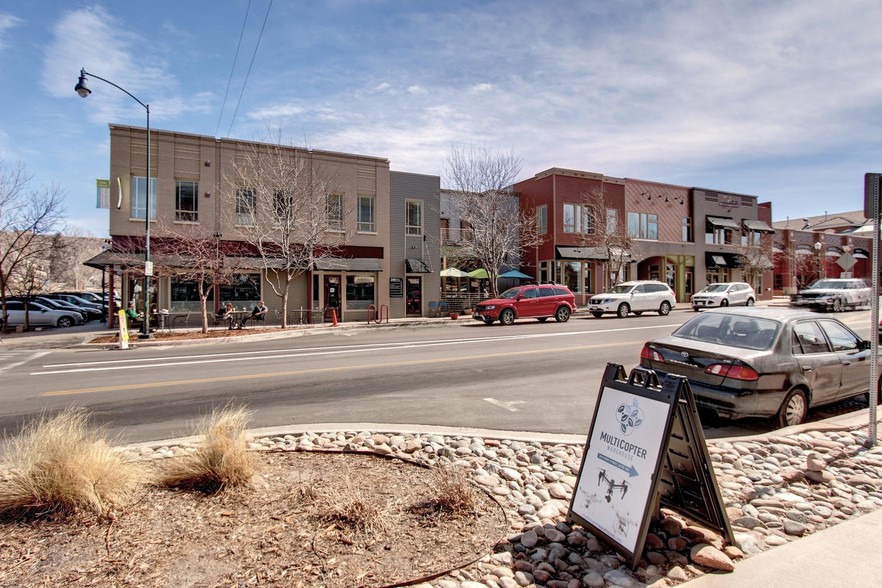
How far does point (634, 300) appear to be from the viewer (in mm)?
25984

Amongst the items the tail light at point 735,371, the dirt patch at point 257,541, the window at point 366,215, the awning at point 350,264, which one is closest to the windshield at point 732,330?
the tail light at point 735,371

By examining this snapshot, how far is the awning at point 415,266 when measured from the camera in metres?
27.8

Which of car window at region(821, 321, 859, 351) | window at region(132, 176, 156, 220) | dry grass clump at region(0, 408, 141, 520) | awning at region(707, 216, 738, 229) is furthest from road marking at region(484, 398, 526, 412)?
awning at region(707, 216, 738, 229)

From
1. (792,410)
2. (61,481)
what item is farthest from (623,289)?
(61,481)

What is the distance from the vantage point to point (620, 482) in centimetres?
318

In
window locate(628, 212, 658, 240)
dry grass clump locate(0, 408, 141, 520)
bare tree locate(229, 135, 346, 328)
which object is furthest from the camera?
window locate(628, 212, 658, 240)

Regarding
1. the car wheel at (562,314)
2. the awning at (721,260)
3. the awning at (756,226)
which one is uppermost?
the awning at (756,226)

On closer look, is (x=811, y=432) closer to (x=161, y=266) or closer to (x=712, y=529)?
(x=712, y=529)

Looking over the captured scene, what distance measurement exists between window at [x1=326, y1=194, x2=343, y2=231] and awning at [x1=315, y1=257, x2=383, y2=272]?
1.78 metres

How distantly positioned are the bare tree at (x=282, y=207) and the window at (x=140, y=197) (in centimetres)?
347

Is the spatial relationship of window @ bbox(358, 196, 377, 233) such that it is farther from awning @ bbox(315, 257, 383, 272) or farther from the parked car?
the parked car

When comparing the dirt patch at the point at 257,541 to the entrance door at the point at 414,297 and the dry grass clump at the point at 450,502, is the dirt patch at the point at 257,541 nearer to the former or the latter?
the dry grass clump at the point at 450,502

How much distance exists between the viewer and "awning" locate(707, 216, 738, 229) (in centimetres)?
4066

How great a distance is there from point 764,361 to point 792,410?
963mm
